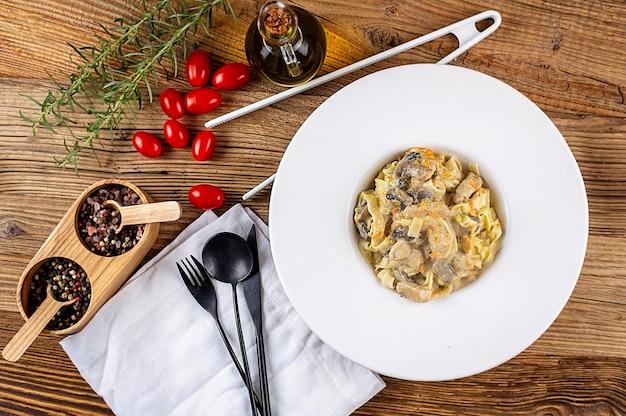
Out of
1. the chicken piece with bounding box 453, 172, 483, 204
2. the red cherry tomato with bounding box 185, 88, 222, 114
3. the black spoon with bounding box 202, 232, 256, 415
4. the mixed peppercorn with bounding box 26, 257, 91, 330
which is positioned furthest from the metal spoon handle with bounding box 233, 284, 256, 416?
the chicken piece with bounding box 453, 172, 483, 204

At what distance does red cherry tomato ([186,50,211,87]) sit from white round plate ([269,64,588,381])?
531 millimetres

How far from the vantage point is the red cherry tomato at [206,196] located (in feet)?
7.77

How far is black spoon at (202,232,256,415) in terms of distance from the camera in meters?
2.37

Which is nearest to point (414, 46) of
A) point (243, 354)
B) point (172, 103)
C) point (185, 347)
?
point (172, 103)

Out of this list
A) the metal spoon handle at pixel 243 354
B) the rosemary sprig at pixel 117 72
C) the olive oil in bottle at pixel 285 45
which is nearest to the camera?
the olive oil in bottle at pixel 285 45

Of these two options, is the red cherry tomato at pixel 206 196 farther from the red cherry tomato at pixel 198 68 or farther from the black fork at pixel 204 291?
the red cherry tomato at pixel 198 68

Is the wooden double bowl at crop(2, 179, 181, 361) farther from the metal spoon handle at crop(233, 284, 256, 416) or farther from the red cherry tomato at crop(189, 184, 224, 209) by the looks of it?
the metal spoon handle at crop(233, 284, 256, 416)

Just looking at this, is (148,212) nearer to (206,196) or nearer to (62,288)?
(206,196)

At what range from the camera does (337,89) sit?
2.40m

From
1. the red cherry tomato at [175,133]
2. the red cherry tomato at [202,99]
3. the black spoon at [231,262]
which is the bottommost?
the black spoon at [231,262]

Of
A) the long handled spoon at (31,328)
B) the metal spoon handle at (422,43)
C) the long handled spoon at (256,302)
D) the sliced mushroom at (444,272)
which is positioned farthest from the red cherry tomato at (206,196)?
the sliced mushroom at (444,272)

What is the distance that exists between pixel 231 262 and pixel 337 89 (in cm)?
78

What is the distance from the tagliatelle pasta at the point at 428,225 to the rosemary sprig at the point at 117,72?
87 centimetres

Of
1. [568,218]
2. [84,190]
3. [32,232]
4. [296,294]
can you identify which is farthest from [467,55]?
[32,232]
